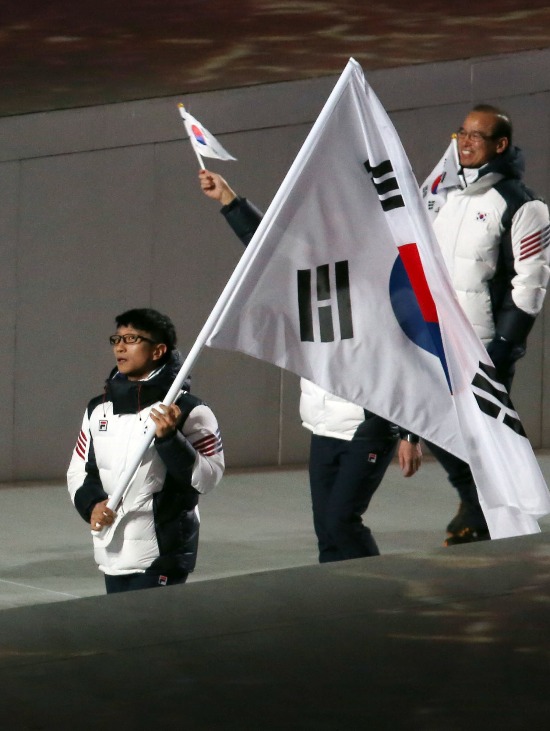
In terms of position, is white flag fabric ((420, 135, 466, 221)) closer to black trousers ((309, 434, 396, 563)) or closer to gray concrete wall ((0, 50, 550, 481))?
black trousers ((309, 434, 396, 563))

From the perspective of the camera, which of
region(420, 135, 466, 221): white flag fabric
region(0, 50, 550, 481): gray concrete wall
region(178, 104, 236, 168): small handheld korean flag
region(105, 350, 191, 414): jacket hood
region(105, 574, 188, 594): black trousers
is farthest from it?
region(0, 50, 550, 481): gray concrete wall

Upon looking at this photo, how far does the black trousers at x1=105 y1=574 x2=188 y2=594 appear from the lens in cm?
509

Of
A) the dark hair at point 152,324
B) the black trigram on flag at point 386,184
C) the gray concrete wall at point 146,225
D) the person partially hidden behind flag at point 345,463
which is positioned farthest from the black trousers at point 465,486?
the gray concrete wall at point 146,225

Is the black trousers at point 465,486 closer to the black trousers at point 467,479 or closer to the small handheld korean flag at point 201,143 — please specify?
the black trousers at point 467,479

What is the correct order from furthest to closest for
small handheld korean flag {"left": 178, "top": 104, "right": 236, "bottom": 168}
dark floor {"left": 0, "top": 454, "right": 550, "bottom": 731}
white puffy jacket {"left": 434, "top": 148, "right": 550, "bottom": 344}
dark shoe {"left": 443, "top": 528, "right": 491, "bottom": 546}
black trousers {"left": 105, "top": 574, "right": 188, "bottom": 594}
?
1. dark shoe {"left": 443, "top": 528, "right": 491, "bottom": 546}
2. white puffy jacket {"left": 434, "top": 148, "right": 550, "bottom": 344}
3. small handheld korean flag {"left": 178, "top": 104, "right": 236, "bottom": 168}
4. black trousers {"left": 105, "top": 574, "right": 188, "bottom": 594}
5. dark floor {"left": 0, "top": 454, "right": 550, "bottom": 731}

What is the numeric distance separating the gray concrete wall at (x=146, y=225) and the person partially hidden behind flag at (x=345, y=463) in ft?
14.9

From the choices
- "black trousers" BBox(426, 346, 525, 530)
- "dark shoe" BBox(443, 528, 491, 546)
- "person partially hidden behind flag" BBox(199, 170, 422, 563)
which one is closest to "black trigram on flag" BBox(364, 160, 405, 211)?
"person partially hidden behind flag" BBox(199, 170, 422, 563)

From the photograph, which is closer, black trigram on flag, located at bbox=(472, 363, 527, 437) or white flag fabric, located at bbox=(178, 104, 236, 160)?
black trigram on flag, located at bbox=(472, 363, 527, 437)

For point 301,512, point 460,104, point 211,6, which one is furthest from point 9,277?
point 211,6

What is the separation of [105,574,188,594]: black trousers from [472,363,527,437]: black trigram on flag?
1.21 metres

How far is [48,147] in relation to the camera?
10.1 meters

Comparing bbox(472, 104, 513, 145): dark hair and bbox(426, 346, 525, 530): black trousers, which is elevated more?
bbox(472, 104, 513, 145): dark hair

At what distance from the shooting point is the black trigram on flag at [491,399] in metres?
4.59

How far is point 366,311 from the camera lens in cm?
464
